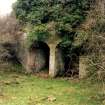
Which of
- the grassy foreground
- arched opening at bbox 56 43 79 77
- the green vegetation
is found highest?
the green vegetation

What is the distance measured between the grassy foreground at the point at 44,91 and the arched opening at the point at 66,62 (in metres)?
1.47

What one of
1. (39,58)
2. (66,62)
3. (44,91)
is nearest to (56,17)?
(66,62)

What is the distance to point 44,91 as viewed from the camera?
59.3 feet

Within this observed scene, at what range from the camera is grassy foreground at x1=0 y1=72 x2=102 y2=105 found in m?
15.5

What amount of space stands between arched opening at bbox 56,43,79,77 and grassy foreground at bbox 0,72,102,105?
57.7 inches

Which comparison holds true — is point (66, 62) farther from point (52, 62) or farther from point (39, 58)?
point (39, 58)

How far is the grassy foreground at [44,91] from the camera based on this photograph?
15.5 meters

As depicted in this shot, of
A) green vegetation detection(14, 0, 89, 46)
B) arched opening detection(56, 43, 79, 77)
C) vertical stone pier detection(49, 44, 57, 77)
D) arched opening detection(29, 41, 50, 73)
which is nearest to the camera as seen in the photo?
green vegetation detection(14, 0, 89, 46)

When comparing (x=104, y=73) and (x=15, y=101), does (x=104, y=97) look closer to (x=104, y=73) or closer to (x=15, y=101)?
(x=104, y=73)

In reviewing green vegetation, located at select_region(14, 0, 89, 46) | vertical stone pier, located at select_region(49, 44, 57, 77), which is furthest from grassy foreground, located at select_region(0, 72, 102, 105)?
green vegetation, located at select_region(14, 0, 89, 46)

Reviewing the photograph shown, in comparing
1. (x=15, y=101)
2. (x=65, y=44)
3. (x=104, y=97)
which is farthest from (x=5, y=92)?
(x=65, y=44)

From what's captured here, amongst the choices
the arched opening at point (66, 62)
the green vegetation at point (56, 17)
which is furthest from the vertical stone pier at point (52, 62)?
the green vegetation at point (56, 17)

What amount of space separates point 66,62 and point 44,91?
19.8ft

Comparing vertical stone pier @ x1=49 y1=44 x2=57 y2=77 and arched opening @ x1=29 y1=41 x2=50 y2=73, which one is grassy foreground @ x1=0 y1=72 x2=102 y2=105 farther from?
arched opening @ x1=29 y1=41 x2=50 y2=73
